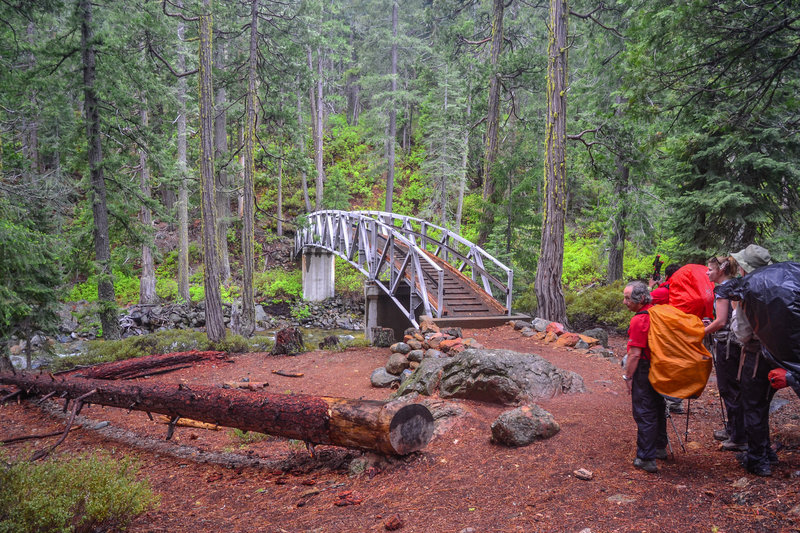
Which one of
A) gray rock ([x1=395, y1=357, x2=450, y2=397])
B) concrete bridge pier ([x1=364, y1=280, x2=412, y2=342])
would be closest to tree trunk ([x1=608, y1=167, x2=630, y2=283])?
concrete bridge pier ([x1=364, y1=280, x2=412, y2=342])

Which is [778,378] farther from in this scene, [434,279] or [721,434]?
[434,279]

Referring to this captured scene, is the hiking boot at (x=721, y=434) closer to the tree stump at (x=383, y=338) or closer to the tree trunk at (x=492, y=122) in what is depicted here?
the tree stump at (x=383, y=338)

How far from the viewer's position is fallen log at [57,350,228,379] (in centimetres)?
691

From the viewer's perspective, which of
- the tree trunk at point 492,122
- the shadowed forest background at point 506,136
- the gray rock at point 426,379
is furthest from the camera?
the tree trunk at point 492,122

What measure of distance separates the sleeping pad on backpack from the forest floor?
71 cm

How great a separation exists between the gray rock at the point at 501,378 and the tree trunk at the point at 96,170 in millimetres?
8381

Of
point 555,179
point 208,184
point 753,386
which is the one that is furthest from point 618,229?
point 208,184

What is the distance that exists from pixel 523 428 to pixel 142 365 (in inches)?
260

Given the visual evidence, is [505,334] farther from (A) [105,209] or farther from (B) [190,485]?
(A) [105,209]

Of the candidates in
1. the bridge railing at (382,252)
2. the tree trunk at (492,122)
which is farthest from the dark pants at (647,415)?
the tree trunk at (492,122)

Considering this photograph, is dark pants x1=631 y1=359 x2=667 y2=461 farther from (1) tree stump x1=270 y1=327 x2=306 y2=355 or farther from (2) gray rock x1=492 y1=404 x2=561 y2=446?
(1) tree stump x1=270 y1=327 x2=306 y2=355

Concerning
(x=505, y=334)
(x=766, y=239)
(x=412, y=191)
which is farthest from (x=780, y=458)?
(x=412, y=191)

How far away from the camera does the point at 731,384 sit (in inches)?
126

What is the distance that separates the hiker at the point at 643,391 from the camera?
2.93m
